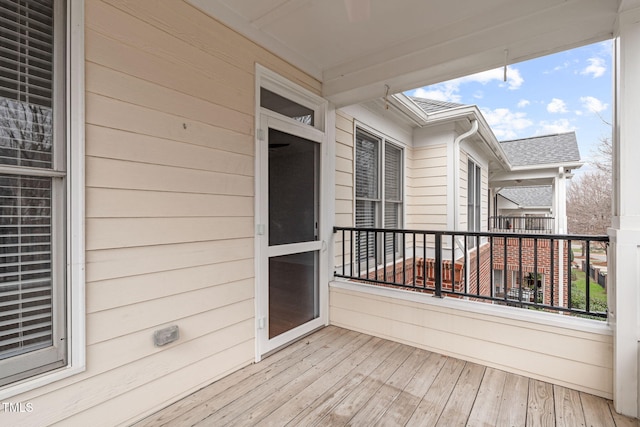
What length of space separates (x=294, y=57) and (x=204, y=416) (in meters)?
2.92

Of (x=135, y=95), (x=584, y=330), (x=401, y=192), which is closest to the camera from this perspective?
(x=135, y=95)

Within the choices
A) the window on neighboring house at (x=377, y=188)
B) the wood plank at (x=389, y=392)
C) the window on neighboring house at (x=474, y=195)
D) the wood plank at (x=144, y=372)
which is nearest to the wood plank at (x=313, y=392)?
the wood plank at (x=389, y=392)

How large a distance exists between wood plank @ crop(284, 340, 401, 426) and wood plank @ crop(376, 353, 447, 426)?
298mm

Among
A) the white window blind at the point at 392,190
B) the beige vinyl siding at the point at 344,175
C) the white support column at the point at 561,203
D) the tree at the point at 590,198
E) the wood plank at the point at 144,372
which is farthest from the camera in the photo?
the white support column at the point at 561,203

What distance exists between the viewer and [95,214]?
149cm

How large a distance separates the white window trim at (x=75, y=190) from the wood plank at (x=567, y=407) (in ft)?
8.87

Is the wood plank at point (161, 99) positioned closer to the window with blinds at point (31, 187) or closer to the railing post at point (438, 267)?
the window with blinds at point (31, 187)

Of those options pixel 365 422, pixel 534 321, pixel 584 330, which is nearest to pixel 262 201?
pixel 365 422

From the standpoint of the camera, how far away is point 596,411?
1.78 m

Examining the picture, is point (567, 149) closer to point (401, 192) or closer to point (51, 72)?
point (401, 192)

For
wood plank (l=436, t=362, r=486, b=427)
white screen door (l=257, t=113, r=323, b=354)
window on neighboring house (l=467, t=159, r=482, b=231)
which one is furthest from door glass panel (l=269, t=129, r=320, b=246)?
window on neighboring house (l=467, t=159, r=482, b=231)

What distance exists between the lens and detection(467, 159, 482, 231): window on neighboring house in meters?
6.17

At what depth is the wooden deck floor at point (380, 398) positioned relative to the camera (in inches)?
67.2

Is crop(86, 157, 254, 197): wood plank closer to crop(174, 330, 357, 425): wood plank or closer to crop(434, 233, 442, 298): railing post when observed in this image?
crop(174, 330, 357, 425): wood plank
